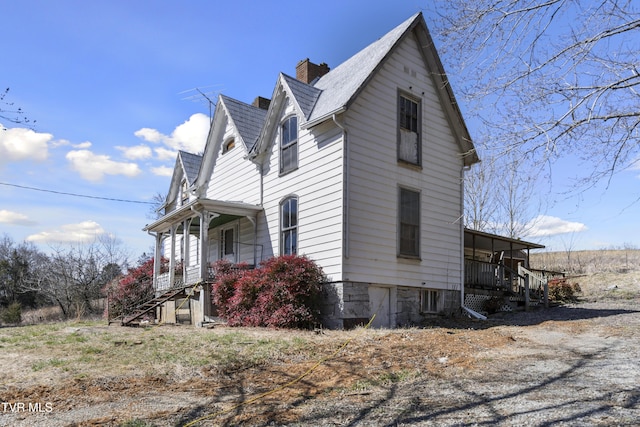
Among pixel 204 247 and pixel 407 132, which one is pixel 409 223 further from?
pixel 204 247

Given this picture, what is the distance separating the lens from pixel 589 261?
32.5m

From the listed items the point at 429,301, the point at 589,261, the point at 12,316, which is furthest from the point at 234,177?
the point at 589,261

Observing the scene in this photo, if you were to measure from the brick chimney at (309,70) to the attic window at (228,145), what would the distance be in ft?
11.5

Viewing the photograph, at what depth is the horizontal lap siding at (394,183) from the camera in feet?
48.1

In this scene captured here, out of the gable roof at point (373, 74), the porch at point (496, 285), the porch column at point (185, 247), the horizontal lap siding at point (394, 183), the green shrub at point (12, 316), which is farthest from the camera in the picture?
the green shrub at point (12, 316)

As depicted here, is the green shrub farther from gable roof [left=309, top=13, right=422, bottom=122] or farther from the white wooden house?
gable roof [left=309, top=13, right=422, bottom=122]

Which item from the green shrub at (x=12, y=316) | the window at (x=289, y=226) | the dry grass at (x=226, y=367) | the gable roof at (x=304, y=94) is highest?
the gable roof at (x=304, y=94)

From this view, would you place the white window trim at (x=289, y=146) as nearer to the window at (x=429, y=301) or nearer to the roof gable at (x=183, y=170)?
the window at (x=429, y=301)

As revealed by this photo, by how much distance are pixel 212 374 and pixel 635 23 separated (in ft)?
25.8

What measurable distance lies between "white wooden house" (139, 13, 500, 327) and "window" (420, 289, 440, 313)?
3cm

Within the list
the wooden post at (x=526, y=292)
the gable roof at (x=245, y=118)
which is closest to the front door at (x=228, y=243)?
the gable roof at (x=245, y=118)

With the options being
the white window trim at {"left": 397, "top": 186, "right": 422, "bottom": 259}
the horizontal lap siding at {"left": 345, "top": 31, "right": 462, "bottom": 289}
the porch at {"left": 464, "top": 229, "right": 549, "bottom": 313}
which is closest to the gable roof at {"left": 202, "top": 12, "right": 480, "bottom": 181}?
the horizontal lap siding at {"left": 345, "top": 31, "right": 462, "bottom": 289}

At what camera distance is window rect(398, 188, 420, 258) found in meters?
15.6

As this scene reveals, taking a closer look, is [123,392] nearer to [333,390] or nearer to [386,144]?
[333,390]
